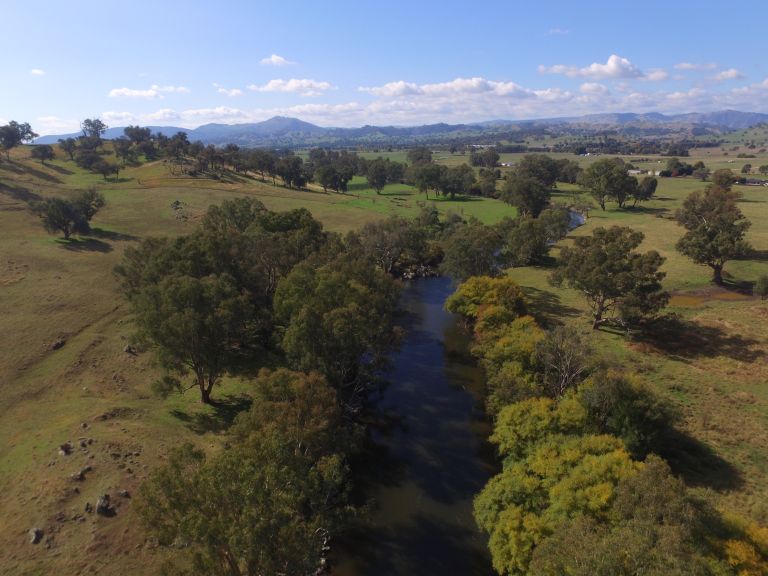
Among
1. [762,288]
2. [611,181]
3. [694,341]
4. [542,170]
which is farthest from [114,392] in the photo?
[542,170]

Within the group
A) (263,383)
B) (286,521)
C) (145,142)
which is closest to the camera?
(286,521)

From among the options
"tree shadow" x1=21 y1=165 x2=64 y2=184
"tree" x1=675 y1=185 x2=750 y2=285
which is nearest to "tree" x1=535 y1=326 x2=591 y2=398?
"tree" x1=675 y1=185 x2=750 y2=285

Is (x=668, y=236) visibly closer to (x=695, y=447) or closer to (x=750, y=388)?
(x=750, y=388)

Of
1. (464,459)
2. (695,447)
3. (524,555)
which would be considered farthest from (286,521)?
(695,447)

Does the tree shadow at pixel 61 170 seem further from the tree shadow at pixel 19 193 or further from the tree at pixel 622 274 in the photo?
the tree at pixel 622 274

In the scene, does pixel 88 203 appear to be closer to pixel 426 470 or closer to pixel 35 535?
pixel 35 535

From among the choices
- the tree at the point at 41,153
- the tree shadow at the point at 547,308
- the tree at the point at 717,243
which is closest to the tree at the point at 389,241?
the tree shadow at the point at 547,308

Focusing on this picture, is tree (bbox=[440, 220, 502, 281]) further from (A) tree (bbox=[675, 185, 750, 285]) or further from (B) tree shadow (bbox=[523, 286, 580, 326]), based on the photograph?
(A) tree (bbox=[675, 185, 750, 285])
